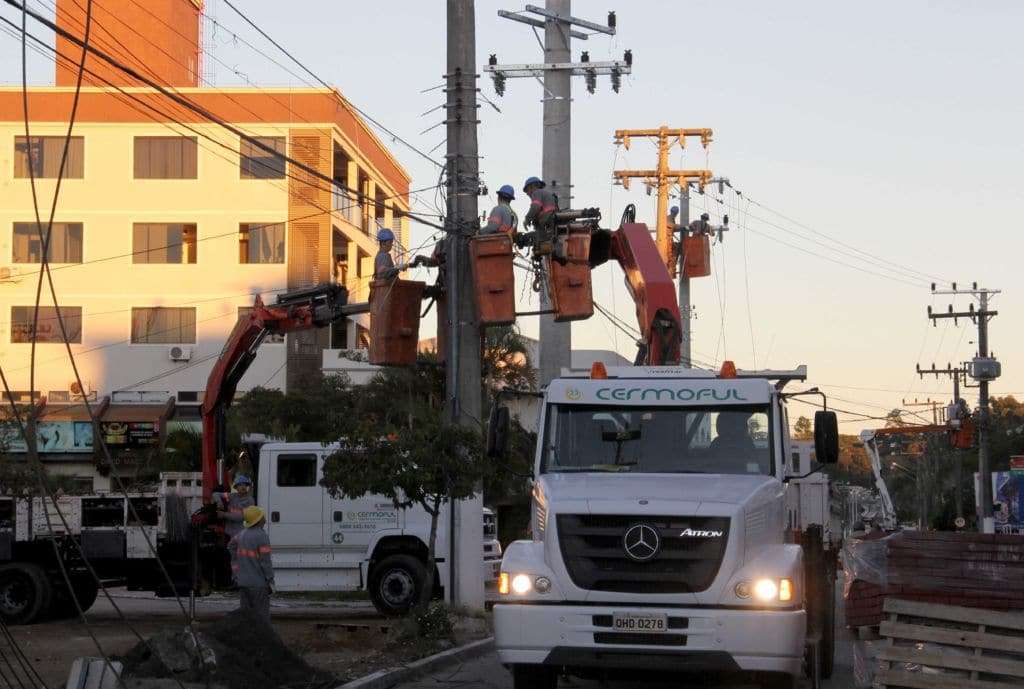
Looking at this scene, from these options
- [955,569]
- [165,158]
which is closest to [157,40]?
[165,158]

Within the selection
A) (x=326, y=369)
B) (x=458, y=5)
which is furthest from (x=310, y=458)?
(x=326, y=369)

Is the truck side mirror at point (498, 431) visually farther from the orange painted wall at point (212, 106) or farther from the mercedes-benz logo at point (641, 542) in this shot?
the orange painted wall at point (212, 106)

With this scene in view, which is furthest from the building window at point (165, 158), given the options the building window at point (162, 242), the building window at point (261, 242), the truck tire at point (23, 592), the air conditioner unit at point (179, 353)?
the truck tire at point (23, 592)

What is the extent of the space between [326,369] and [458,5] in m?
35.6

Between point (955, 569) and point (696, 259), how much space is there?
98.7 ft

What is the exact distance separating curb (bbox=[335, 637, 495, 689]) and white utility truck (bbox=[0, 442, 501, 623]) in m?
2.64

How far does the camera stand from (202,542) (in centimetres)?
2089

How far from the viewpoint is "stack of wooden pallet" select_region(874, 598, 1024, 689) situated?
10508 millimetres

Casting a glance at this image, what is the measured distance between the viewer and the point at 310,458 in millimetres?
22375

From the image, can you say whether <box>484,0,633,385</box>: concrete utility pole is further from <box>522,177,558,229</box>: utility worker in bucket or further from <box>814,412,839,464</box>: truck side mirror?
<box>814,412,839,464</box>: truck side mirror

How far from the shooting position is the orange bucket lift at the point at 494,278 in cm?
1903

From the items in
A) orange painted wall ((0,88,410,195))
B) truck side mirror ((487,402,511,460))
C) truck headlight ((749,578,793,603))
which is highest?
orange painted wall ((0,88,410,195))

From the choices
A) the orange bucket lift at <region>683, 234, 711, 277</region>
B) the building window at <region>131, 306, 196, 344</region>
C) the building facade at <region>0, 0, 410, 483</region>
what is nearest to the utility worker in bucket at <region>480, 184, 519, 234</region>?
the orange bucket lift at <region>683, 234, 711, 277</region>

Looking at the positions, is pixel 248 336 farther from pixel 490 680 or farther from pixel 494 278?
pixel 490 680
